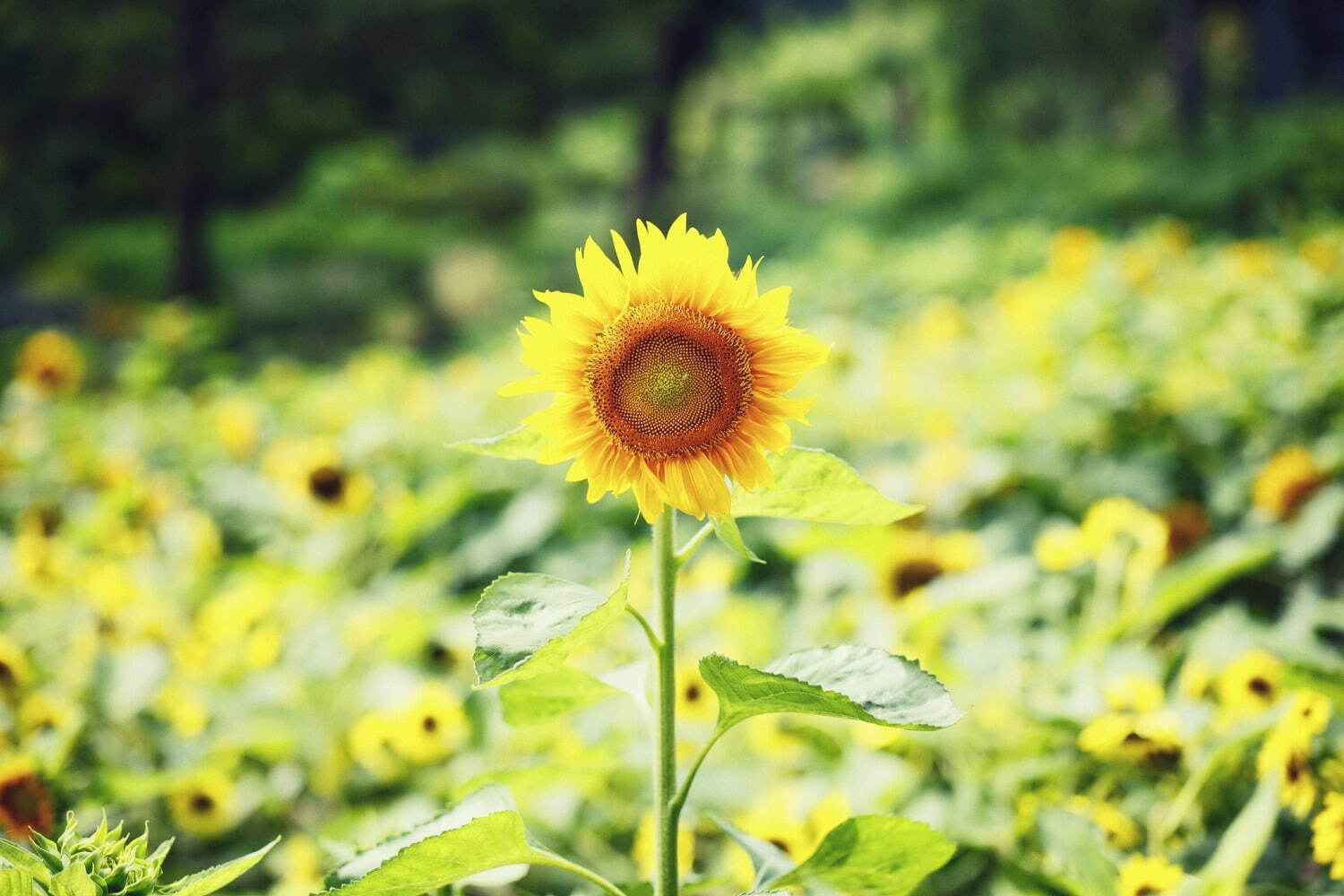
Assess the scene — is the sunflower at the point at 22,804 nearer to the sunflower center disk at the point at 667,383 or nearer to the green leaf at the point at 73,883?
the green leaf at the point at 73,883

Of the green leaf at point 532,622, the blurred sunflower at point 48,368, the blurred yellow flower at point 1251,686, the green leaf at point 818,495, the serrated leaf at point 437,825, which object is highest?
the blurred sunflower at point 48,368

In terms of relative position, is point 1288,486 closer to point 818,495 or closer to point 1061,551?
point 1061,551

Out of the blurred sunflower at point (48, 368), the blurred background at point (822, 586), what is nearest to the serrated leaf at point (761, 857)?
the blurred background at point (822, 586)

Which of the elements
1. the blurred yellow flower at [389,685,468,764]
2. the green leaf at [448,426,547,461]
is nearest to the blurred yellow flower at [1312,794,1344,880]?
the green leaf at [448,426,547,461]

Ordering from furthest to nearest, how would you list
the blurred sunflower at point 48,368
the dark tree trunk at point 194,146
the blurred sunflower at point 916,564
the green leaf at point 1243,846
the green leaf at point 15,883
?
the dark tree trunk at point 194,146, the blurred sunflower at point 48,368, the blurred sunflower at point 916,564, the green leaf at point 1243,846, the green leaf at point 15,883

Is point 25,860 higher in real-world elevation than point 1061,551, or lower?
higher

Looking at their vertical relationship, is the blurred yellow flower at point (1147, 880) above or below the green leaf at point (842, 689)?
below

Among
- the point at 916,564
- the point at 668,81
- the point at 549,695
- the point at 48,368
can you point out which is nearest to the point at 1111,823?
the point at 916,564

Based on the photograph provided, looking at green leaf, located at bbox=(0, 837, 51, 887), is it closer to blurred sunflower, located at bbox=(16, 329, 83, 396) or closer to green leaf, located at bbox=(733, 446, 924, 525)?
green leaf, located at bbox=(733, 446, 924, 525)
